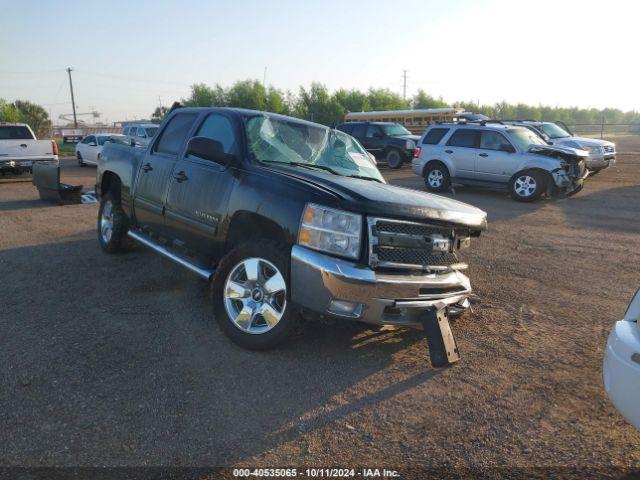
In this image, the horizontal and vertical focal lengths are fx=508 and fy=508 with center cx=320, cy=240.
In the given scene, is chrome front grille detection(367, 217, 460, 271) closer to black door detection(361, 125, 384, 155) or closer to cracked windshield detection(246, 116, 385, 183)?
cracked windshield detection(246, 116, 385, 183)

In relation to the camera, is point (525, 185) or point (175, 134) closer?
point (175, 134)

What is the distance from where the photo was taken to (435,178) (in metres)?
14.5

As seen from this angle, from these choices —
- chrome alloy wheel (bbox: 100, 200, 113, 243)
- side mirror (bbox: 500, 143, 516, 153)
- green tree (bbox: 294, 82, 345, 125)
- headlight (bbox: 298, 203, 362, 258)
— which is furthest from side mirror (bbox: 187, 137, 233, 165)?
green tree (bbox: 294, 82, 345, 125)

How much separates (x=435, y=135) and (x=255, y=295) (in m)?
12.0

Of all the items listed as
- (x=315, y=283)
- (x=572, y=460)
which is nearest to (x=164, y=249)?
(x=315, y=283)

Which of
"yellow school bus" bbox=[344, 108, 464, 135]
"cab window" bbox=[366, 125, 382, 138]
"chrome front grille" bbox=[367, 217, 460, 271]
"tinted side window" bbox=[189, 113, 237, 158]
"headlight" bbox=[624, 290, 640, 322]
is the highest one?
"yellow school bus" bbox=[344, 108, 464, 135]

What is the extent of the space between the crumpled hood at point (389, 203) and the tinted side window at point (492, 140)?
9769 mm

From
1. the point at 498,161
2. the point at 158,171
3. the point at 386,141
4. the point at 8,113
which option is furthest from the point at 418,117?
the point at 8,113

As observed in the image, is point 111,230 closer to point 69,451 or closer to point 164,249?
point 164,249

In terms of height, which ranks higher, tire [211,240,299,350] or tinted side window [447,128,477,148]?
tinted side window [447,128,477,148]

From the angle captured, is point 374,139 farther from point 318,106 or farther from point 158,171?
point 318,106

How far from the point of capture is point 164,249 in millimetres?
5039

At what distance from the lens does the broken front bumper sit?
336 cm

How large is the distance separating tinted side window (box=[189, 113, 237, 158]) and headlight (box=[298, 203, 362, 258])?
4.52 ft
